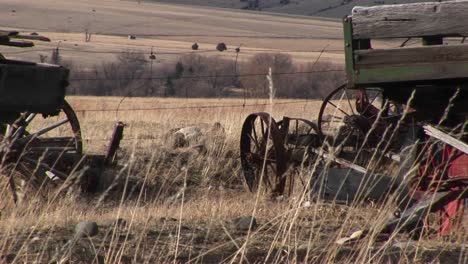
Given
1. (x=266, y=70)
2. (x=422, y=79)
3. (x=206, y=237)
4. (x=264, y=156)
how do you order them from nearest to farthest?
1. (x=206, y=237)
2. (x=422, y=79)
3. (x=264, y=156)
4. (x=266, y=70)

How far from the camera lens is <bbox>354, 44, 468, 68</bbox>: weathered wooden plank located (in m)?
5.04

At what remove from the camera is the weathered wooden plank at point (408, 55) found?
5.04 metres

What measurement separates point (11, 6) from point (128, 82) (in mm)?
53753

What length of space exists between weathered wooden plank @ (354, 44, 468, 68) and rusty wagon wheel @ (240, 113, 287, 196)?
13.3 ft

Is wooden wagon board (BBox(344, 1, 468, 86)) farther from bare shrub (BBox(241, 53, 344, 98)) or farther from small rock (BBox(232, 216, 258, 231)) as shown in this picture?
bare shrub (BBox(241, 53, 344, 98))

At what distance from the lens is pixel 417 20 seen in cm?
501

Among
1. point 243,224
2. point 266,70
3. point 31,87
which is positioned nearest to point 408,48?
point 243,224

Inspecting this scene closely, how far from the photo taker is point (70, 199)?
788cm

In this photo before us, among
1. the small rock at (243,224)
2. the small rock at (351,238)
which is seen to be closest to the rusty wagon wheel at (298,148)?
the small rock at (243,224)

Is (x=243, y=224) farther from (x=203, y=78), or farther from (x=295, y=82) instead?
(x=203, y=78)

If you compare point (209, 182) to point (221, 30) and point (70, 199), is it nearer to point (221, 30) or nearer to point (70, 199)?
point (70, 199)

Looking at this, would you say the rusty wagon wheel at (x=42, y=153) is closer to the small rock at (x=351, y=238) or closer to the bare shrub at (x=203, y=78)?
the small rock at (x=351, y=238)

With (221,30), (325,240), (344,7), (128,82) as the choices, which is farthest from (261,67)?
(344,7)

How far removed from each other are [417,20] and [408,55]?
0.75ft
